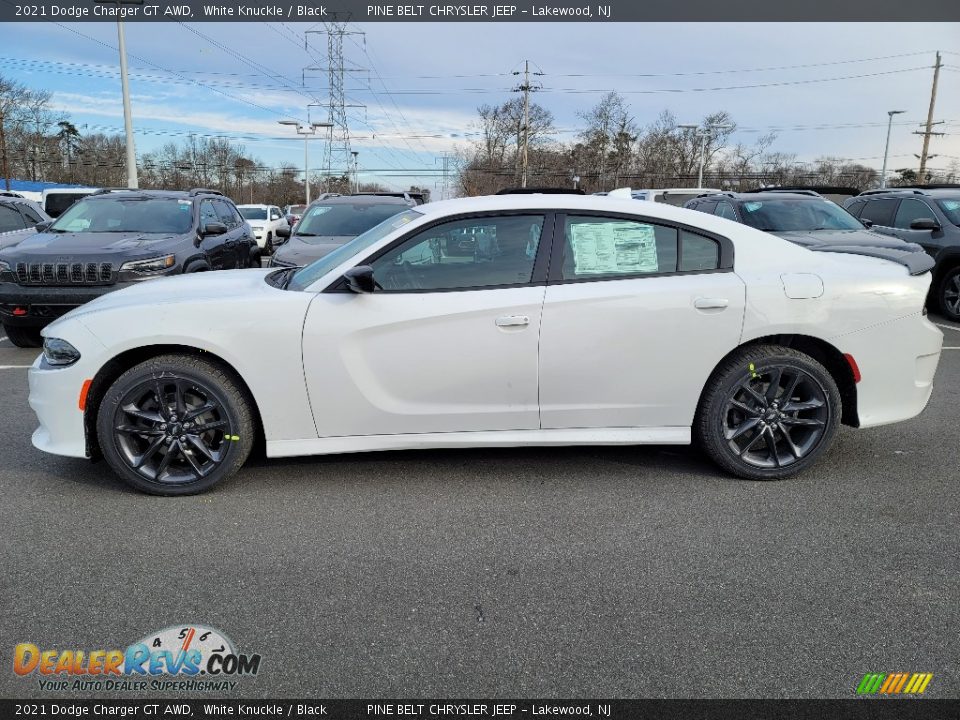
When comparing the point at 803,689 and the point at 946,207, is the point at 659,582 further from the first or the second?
the point at 946,207

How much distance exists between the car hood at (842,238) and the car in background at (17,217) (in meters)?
10.0

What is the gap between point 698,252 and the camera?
13.0 feet

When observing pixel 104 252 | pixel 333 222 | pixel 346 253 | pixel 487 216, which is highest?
pixel 487 216

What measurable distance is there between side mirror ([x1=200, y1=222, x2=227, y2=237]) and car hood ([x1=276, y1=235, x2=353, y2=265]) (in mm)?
714

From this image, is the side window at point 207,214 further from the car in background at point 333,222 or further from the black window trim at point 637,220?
the black window trim at point 637,220

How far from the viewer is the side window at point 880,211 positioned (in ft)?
35.7

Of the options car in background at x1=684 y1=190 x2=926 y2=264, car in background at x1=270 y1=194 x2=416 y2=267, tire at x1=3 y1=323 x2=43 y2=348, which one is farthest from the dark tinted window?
tire at x1=3 y1=323 x2=43 y2=348

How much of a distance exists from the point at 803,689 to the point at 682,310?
6.71ft

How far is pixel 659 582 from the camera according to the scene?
2.93 meters

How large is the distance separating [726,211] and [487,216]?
22.7ft

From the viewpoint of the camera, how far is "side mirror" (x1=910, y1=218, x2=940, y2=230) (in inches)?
381

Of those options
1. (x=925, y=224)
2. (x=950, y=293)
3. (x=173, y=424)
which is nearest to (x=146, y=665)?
(x=173, y=424)

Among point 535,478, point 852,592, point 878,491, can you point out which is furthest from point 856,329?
point 535,478

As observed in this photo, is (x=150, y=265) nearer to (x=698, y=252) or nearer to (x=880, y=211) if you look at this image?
(x=698, y=252)
